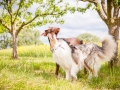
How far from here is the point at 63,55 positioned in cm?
726

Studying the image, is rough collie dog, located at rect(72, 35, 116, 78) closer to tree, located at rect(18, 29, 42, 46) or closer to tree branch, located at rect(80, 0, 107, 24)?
tree branch, located at rect(80, 0, 107, 24)

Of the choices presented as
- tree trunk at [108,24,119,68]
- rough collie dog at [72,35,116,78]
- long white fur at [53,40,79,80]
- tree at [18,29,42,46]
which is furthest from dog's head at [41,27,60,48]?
tree at [18,29,42,46]

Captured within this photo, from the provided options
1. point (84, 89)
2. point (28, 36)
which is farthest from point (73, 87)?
point (28, 36)

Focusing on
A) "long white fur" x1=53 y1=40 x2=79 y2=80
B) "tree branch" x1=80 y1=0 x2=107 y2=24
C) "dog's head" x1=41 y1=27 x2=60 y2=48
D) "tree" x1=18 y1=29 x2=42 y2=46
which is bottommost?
"tree" x1=18 y1=29 x2=42 y2=46

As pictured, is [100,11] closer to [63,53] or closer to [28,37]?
[63,53]

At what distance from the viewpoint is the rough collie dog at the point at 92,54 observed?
301 inches

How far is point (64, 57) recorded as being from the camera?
23.9ft

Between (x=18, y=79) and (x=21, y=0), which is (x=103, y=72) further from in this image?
(x=21, y=0)

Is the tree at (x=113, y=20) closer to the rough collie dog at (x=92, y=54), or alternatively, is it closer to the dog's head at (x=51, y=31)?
the rough collie dog at (x=92, y=54)

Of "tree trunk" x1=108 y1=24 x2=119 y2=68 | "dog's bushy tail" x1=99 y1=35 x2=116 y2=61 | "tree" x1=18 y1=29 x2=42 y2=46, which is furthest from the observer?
"tree" x1=18 y1=29 x2=42 y2=46

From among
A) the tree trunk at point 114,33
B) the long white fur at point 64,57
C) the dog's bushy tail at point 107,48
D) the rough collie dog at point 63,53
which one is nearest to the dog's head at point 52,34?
the rough collie dog at point 63,53

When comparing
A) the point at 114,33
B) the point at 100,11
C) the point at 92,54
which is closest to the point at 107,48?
the point at 92,54

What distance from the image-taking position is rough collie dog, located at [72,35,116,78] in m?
7.64

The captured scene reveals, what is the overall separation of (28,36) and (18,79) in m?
65.0
